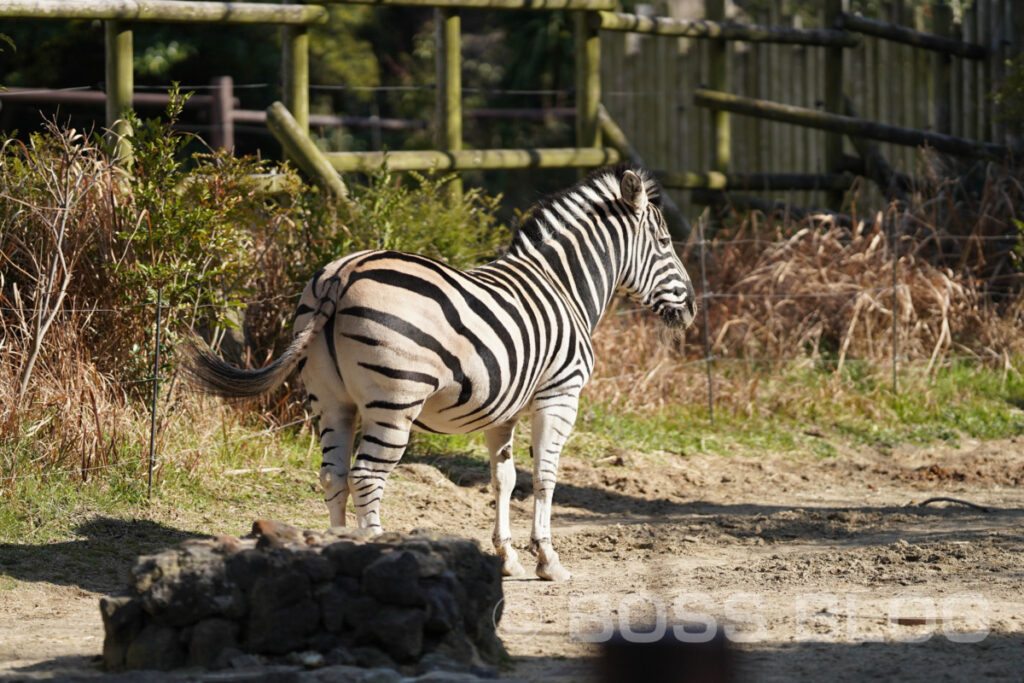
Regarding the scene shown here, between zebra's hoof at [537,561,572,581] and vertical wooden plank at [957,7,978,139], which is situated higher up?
vertical wooden plank at [957,7,978,139]

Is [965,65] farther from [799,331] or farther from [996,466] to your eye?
[996,466]

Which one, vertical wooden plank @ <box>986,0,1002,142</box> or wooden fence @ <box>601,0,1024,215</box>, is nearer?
vertical wooden plank @ <box>986,0,1002,142</box>

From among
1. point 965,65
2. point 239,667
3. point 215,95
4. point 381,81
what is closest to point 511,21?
point 381,81

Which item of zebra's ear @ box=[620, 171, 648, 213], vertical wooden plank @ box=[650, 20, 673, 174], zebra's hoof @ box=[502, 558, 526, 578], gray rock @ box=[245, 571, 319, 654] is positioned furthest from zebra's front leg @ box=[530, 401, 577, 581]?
vertical wooden plank @ box=[650, 20, 673, 174]

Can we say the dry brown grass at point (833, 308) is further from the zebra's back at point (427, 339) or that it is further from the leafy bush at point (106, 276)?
the zebra's back at point (427, 339)

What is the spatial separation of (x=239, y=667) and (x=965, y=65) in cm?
1125

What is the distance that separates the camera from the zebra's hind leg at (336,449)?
5.37 metres

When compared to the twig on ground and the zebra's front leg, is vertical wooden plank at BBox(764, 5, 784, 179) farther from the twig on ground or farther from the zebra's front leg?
the zebra's front leg

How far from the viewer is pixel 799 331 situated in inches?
395

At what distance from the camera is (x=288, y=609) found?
12.8 ft

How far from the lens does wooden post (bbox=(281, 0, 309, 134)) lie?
28.6 feet

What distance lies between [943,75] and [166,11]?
28.0 ft

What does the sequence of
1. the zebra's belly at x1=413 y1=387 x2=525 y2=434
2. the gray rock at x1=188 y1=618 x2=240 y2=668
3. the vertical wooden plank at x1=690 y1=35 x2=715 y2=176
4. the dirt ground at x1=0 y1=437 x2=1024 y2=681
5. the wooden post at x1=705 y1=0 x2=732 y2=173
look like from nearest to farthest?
the gray rock at x1=188 y1=618 x2=240 y2=668, the dirt ground at x1=0 y1=437 x2=1024 y2=681, the zebra's belly at x1=413 y1=387 x2=525 y2=434, the wooden post at x1=705 y1=0 x2=732 y2=173, the vertical wooden plank at x1=690 y1=35 x2=715 y2=176

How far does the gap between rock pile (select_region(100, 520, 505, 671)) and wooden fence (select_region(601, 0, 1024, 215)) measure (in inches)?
340
